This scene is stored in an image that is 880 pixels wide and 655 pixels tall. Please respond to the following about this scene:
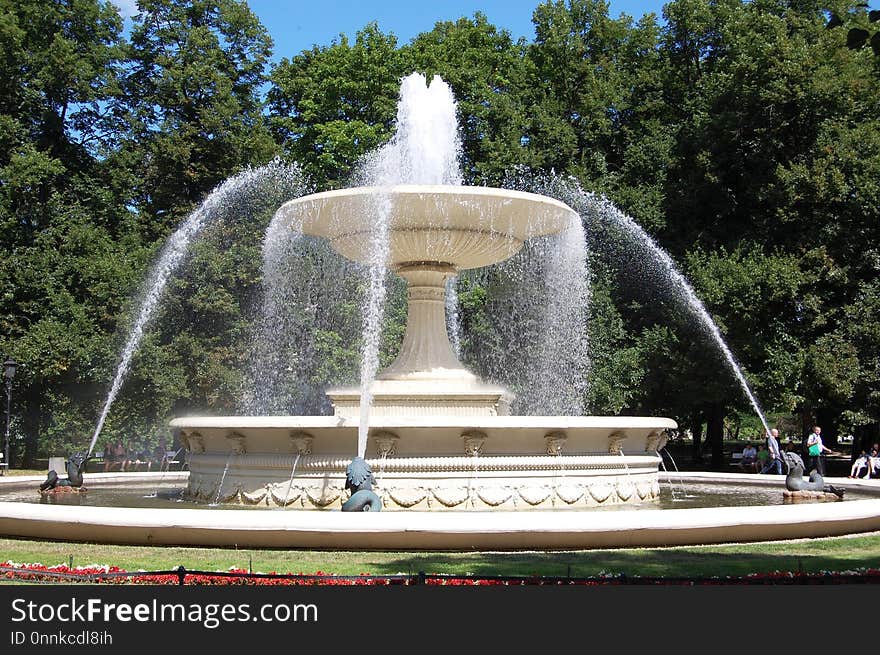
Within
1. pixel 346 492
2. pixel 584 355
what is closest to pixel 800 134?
pixel 584 355

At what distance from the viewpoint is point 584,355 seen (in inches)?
1065

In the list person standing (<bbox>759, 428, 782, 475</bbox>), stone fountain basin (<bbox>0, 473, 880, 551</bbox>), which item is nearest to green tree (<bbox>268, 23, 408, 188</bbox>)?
person standing (<bbox>759, 428, 782, 475</bbox>)

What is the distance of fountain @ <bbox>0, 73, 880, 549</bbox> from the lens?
848 cm

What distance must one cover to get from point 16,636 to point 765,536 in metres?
6.76

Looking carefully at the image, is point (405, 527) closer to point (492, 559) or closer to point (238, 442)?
point (492, 559)

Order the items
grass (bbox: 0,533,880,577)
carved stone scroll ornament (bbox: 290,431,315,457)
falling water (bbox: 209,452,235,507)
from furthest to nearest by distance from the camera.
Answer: falling water (bbox: 209,452,235,507) → carved stone scroll ornament (bbox: 290,431,315,457) → grass (bbox: 0,533,880,577)

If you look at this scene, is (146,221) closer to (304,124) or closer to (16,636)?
(304,124)

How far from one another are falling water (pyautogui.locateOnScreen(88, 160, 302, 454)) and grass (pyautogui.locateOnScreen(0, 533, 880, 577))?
1732 centimetres

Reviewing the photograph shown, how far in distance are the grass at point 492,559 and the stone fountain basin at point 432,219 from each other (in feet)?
19.5

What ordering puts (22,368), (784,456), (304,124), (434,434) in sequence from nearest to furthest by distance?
1. (434,434)
2. (784,456)
3. (22,368)
4. (304,124)

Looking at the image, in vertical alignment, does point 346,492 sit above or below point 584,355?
below

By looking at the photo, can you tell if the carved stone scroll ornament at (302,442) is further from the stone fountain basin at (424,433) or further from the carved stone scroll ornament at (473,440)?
the carved stone scroll ornament at (473,440)

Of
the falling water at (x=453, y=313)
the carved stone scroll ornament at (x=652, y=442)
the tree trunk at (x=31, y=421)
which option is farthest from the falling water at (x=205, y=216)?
the carved stone scroll ornament at (x=652, y=442)

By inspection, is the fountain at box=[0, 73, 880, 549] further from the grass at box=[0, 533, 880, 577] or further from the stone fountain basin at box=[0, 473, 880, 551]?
the grass at box=[0, 533, 880, 577]
